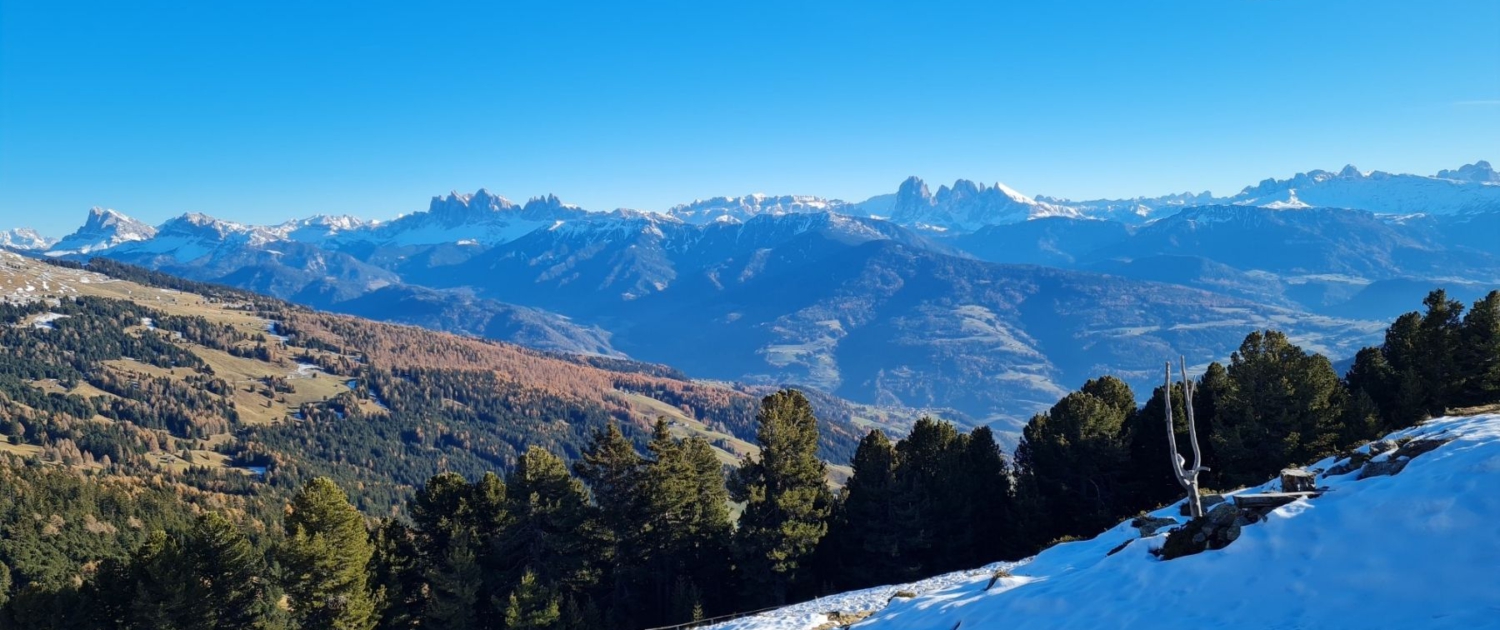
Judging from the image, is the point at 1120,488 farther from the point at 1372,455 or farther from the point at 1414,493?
the point at 1414,493

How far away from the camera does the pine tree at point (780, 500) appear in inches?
1708

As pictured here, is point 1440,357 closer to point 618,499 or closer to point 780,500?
point 780,500

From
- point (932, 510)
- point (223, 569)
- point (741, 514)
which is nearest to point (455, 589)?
point (223, 569)

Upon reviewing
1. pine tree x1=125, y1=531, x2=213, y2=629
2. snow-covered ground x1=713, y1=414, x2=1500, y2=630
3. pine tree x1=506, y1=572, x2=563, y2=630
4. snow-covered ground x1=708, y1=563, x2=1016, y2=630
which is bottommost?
pine tree x1=506, y1=572, x2=563, y2=630

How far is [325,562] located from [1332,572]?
4087cm

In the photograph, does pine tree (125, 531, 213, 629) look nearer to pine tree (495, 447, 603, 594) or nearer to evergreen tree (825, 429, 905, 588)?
pine tree (495, 447, 603, 594)

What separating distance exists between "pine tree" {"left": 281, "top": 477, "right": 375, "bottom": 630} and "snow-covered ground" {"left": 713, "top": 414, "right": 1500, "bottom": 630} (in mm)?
29841

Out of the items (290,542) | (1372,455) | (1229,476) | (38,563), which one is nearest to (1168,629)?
(1372,455)

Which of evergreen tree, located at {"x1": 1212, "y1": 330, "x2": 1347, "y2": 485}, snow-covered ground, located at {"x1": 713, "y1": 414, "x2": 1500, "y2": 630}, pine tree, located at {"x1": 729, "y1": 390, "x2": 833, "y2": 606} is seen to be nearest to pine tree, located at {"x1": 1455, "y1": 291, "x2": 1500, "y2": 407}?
evergreen tree, located at {"x1": 1212, "y1": 330, "x2": 1347, "y2": 485}

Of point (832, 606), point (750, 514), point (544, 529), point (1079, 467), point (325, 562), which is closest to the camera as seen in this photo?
point (832, 606)

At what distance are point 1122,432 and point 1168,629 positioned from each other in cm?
3388

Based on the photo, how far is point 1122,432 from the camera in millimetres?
45969

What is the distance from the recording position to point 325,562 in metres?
35.9

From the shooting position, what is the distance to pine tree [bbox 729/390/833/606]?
4338 cm
